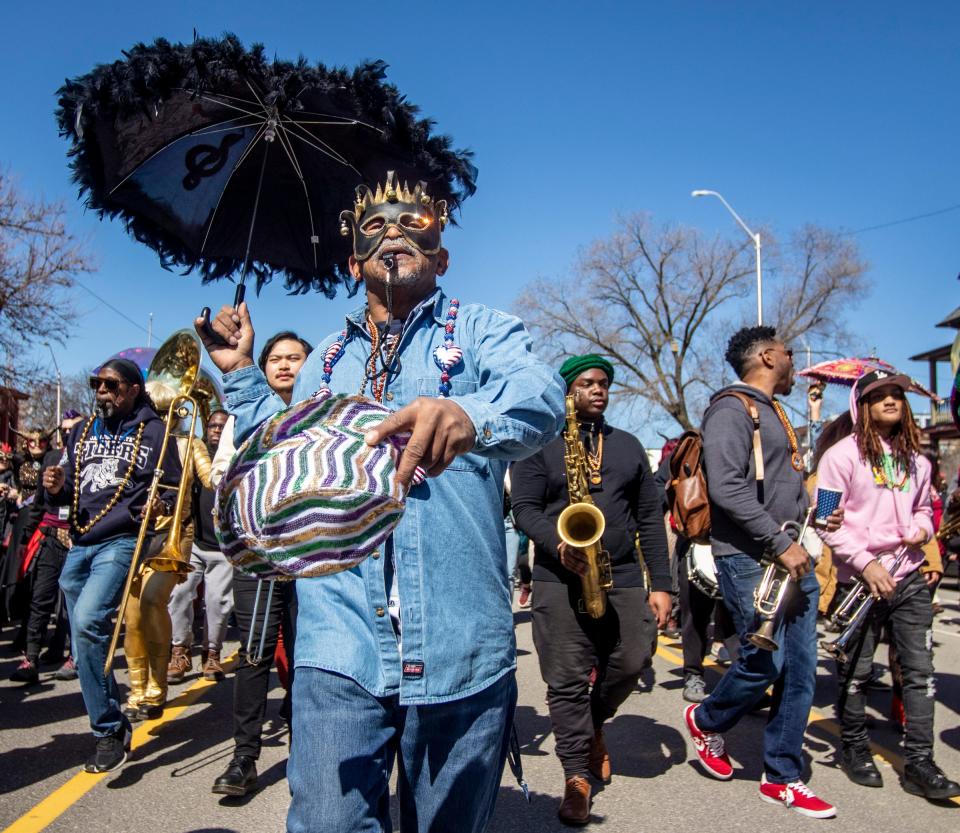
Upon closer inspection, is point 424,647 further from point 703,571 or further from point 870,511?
point 703,571

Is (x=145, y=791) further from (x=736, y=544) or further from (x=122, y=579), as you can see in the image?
(x=736, y=544)

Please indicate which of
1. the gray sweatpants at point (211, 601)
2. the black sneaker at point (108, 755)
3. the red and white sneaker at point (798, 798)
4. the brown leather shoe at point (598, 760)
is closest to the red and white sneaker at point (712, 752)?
the red and white sneaker at point (798, 798)

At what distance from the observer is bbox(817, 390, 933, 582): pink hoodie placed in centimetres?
501

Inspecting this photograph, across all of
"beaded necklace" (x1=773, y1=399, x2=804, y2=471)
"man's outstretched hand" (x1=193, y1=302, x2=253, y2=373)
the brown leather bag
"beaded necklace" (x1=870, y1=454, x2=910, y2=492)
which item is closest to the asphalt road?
the brown leather bag

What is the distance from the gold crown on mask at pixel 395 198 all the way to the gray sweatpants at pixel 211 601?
561cm

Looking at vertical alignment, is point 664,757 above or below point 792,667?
below

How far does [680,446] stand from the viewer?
18.8ft

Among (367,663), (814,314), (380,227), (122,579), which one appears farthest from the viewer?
(814,314)

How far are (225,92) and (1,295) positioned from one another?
74.4ft

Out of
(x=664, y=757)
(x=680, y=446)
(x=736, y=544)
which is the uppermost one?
(x=680, y=446)

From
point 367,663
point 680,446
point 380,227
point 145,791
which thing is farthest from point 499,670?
point 680,446

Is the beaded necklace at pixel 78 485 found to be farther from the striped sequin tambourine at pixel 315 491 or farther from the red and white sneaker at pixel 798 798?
the red and white sneaker at pixel 798 798

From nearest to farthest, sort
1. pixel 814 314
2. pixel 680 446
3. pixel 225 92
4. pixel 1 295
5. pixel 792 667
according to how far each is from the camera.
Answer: pixel 225 92 < pixel 792 667 < pixel 680 446 < pixel 1 295 < pixel 814 314

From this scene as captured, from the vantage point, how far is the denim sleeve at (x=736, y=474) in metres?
4.41
